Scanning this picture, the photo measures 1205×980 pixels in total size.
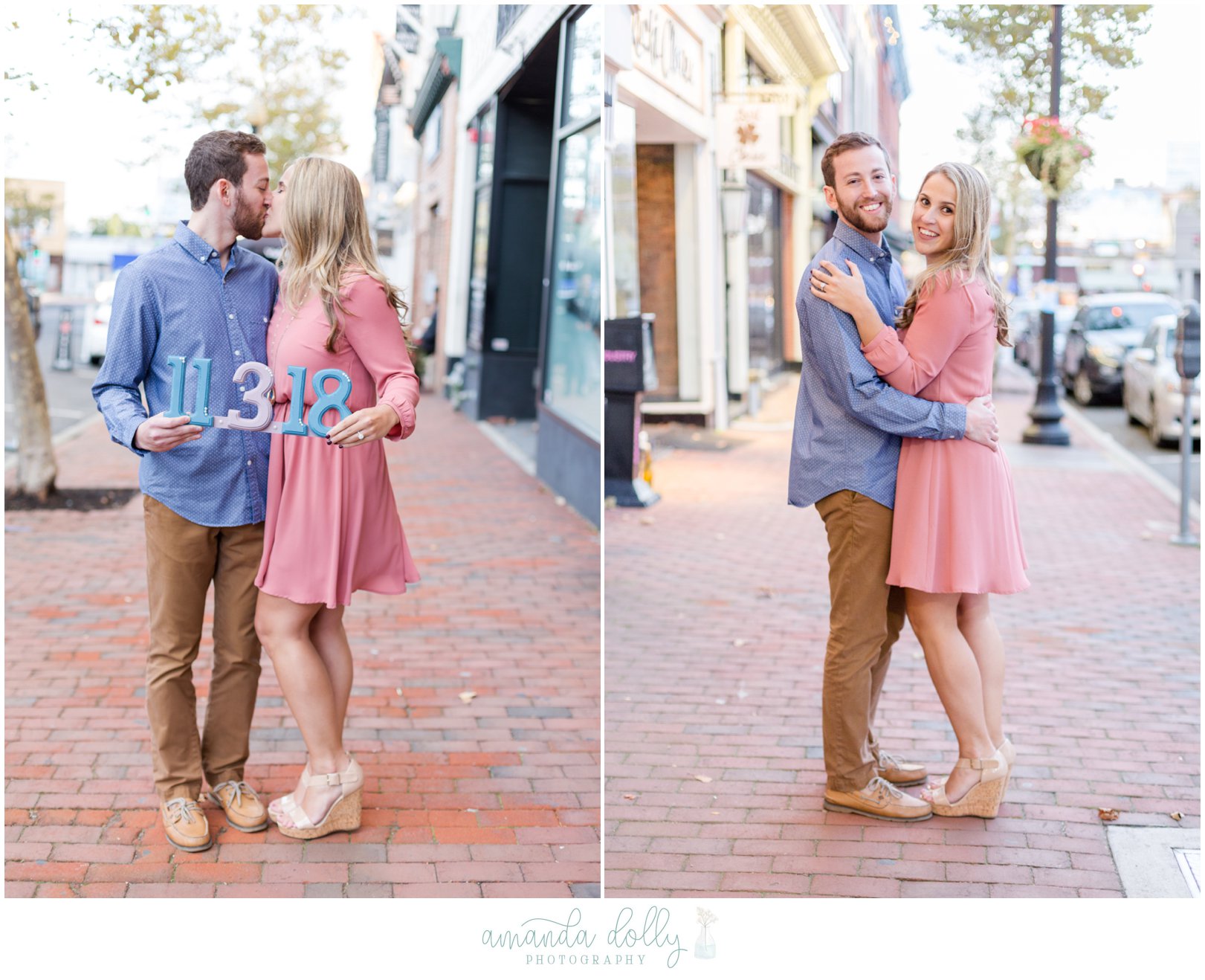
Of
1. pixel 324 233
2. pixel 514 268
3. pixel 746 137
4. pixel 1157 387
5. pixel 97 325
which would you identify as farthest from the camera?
pixel 97 325

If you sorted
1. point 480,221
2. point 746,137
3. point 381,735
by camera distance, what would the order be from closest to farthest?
point 381,735 → point 746,137 → point 480,221

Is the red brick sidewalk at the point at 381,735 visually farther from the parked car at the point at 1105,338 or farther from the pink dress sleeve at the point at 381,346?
the parked car at the point at 1105,338

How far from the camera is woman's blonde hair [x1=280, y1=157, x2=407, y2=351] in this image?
124 inches

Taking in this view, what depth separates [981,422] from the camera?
3.34 metres

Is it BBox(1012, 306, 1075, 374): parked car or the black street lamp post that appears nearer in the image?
the black street lamp post

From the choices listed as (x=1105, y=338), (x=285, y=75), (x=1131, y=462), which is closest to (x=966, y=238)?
(x=285, y=75)

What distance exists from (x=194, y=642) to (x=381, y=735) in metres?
1.12

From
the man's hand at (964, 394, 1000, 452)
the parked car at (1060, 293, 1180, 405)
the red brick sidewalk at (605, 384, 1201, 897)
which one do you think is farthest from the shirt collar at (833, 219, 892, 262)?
the parked car at (1060, 293, 1180, 405)

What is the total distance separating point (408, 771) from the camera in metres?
4.08

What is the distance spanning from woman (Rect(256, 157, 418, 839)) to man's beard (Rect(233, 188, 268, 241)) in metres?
0.05

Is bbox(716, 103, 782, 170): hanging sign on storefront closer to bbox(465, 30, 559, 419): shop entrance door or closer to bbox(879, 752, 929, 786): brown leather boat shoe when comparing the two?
bbox(465, 30, 559, 419): shop entrance door

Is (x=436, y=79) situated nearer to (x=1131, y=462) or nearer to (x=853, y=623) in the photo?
(x=1131, y=462)
